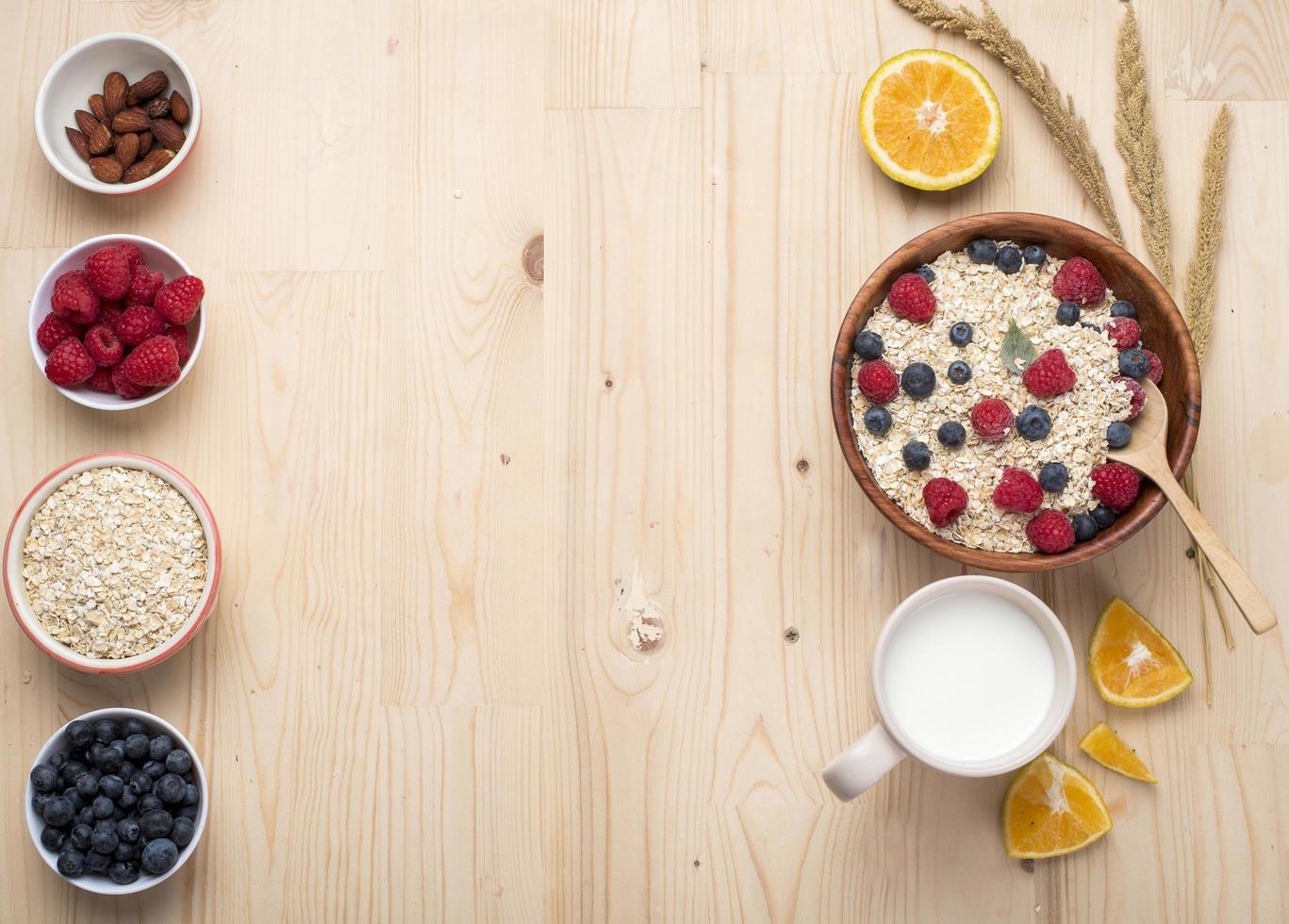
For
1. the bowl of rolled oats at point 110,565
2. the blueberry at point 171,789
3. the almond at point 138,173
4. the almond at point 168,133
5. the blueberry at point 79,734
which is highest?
the almond at point 168,133

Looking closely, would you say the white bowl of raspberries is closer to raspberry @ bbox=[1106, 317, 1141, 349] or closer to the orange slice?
raspberry @ bbox=[1106, 317, 1141, 349]

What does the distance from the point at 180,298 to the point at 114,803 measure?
0.59 m

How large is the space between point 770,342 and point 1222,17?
2.37 ft

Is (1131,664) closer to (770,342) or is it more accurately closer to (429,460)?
(770,342)

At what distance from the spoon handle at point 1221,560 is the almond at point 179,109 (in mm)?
1226

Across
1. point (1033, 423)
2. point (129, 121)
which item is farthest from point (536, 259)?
point (1033, 423)

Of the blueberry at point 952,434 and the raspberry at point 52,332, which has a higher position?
the raspberry at point 52,332

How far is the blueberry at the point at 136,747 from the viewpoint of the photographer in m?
1.13

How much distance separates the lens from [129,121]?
3.94 ft

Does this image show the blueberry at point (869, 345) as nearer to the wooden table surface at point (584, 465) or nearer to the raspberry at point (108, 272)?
the wooden table surface at point (584, 465)

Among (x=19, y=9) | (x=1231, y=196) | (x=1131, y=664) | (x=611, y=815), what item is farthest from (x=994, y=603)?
(x=19, y=9)

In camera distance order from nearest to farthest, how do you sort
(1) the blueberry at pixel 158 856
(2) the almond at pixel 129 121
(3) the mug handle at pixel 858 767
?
(3) the mug handle at pixel 858 767, (1) the blueberry at pixel 158 856, (2) the almond at pixel 129 121

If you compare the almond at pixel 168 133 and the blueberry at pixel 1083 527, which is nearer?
the blueberry at pixel 1083 527

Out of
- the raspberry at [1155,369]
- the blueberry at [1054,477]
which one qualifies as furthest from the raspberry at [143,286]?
the raspberry at [1155,369]
